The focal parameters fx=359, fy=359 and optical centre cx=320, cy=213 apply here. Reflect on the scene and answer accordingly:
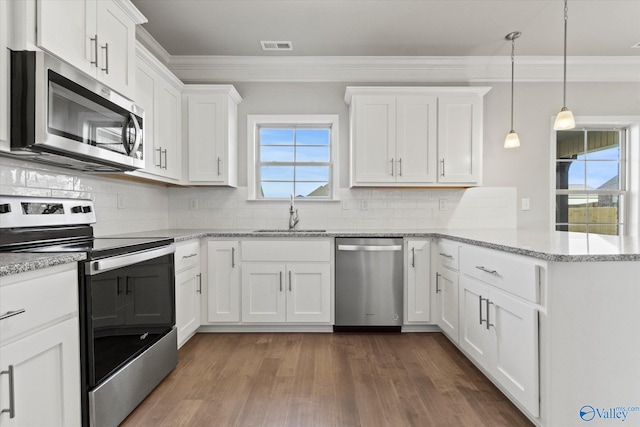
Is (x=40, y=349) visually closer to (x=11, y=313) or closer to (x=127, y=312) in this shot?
(x=11, y=313)

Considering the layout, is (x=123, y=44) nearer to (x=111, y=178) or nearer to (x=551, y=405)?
(x=111, y=178)

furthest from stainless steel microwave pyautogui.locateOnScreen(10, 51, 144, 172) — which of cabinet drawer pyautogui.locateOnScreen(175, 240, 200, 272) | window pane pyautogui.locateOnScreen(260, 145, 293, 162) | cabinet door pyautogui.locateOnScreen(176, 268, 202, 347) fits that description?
window pane pyautogui.locateOnScreen(260, 145, 293, 162)

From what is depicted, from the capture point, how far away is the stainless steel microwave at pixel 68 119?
4.91ft

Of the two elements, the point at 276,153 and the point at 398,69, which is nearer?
the point at 398,69

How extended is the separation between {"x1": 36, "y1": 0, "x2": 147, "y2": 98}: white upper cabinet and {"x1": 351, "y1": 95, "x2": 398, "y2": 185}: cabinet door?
6.41 ft

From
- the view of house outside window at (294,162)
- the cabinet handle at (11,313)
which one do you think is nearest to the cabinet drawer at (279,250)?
the view of house outside window at (294,162)

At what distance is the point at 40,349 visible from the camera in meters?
1.25

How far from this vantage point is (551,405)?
159 cm

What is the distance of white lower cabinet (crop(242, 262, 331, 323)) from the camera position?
313cm

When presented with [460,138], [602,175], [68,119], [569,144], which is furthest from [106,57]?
[602,175]

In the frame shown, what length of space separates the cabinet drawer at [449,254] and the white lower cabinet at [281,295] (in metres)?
0.97

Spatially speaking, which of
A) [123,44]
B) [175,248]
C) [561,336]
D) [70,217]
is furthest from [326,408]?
[123,44]

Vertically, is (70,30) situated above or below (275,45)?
below

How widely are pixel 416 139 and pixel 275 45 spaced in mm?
1617
